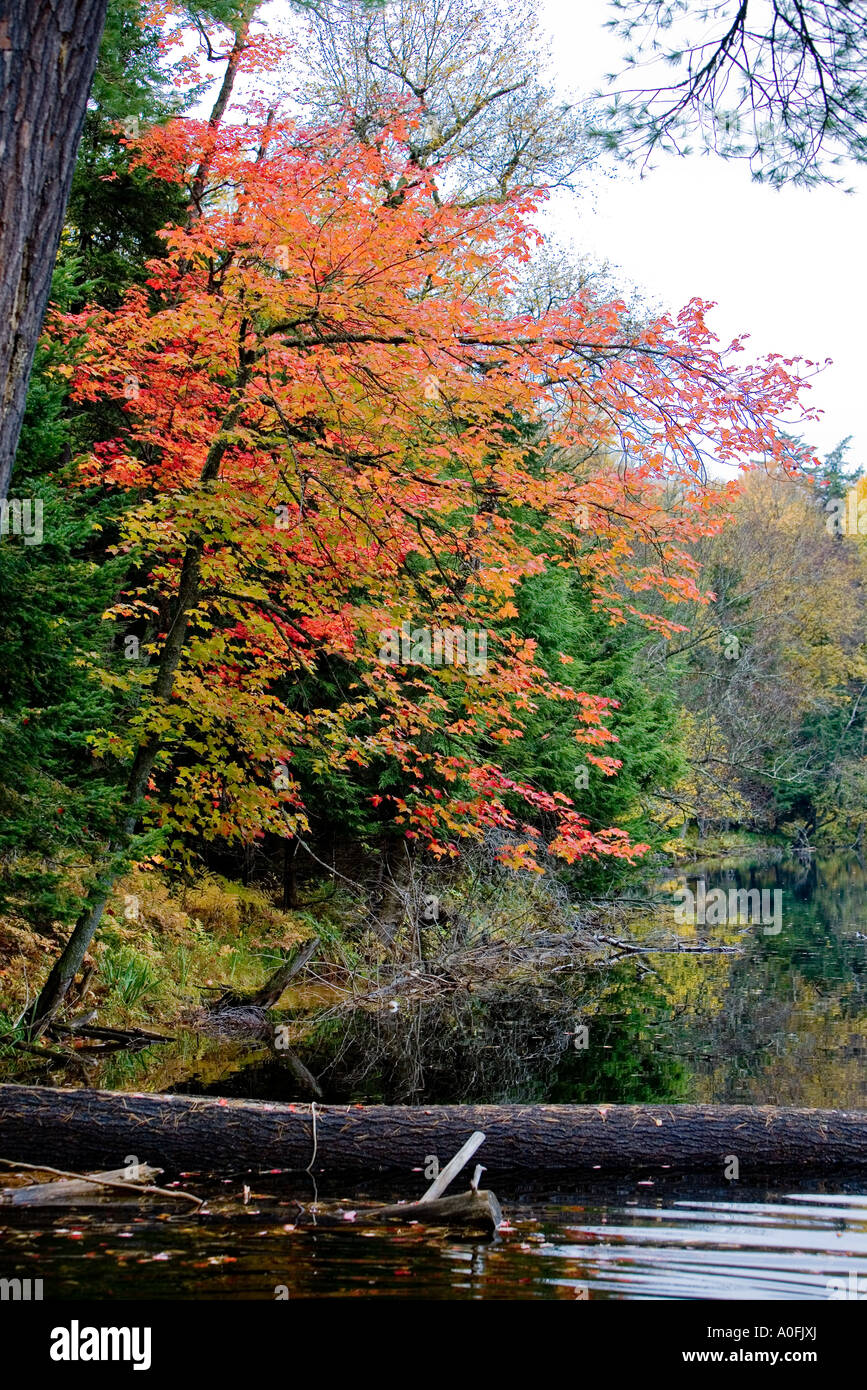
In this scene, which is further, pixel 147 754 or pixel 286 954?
pixel 286 954

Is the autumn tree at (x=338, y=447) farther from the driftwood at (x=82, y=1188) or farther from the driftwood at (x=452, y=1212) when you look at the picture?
the driftwood at (x=452, y=1212)

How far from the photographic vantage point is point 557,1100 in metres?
8.38

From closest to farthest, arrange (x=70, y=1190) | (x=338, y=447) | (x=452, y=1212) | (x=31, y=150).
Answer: (x=31, y=150) < (x=452, y=1212) < (x=70, y=1190) < (x=338, y=447)

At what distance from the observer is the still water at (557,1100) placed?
15.4ft

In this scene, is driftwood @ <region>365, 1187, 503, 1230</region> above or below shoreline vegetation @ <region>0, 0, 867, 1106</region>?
below

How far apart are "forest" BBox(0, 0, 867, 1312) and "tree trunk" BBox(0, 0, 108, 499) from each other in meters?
0.02

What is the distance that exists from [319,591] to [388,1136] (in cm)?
465

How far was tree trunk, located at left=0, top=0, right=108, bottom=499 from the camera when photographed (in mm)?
2986

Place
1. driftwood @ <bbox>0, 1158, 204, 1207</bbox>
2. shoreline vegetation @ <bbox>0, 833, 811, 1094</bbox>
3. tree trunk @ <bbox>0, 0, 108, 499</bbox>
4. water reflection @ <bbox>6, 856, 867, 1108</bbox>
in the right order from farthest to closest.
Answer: shoreline vegetation @ <bbox>0, 833, 811, 1094</bbox> → water reflection @ <bbox>6, 856, 867, 1108</bbox> → driftwood @ <bbox>0, 1158, 204, 1207</bbox> → tree trunk @ <bbox>0, 0, 108, 499</bbox>

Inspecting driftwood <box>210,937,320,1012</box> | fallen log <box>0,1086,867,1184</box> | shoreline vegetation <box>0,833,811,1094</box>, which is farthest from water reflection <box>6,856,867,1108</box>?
fallen log <box>0,1086,867,1184</box>

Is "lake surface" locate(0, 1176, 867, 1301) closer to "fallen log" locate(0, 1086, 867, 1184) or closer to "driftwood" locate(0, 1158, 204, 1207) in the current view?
"driftwood" locate(0, 1158, 204, 1207)

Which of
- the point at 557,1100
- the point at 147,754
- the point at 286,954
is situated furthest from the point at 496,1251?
the point at 286,954

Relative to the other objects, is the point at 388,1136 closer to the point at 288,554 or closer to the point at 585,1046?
the point at 585,1046
